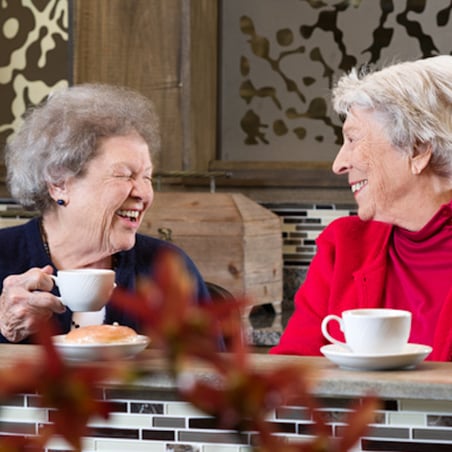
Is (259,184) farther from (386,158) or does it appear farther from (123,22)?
(386,158)

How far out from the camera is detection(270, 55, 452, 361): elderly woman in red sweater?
83.0 inches

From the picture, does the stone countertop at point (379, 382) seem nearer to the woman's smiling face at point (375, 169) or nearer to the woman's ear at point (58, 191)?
the woman's smiling face at point (375, 169)

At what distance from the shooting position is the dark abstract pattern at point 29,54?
3.68 metres

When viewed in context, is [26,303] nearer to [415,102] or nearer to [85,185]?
[85,185]

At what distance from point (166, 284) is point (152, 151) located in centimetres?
205

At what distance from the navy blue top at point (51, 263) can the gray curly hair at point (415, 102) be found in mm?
509

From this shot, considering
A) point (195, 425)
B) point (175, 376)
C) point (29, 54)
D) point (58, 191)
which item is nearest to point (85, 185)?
point (58, 191)

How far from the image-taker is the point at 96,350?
138 centimetres

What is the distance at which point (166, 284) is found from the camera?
333 mm

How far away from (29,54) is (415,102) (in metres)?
1.96

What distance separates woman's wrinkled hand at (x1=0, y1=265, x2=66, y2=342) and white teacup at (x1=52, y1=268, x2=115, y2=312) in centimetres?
14

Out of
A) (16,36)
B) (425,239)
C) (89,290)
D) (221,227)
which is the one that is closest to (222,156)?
(221,227)

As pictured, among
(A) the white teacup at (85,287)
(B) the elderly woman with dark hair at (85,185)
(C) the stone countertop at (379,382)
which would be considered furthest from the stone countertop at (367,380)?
(B) the elderly woman with dark hair at (85,185)

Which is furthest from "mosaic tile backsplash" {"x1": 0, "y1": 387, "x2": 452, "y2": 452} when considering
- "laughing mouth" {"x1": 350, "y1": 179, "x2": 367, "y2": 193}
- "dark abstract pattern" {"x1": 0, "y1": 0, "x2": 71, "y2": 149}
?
"dark abstract pattern" {"x1": 0, "y1": 0, "x2": 71, "y2": 149}
